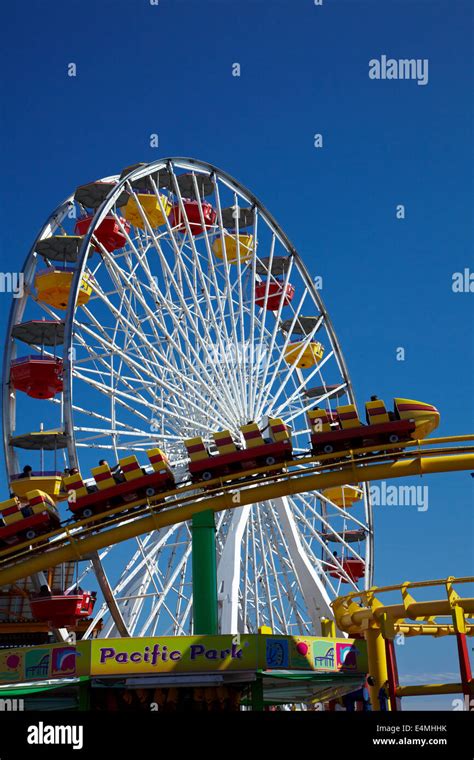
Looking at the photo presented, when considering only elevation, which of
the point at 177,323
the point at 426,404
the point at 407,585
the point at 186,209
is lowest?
the point at 407,585

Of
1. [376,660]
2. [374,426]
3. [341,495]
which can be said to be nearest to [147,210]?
[341,495]

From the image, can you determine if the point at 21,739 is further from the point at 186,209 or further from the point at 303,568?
the point at 186,209

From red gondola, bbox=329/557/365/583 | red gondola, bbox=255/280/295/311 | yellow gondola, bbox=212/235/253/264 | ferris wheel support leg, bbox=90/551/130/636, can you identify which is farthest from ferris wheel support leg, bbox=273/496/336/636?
yellow gondola, bbox=212/235/253/264

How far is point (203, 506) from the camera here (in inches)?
755

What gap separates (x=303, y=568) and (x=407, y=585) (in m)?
6.34

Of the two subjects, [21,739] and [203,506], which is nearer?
[21,739]

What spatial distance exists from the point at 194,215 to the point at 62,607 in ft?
42.3

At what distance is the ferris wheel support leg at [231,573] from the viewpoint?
22188 mm

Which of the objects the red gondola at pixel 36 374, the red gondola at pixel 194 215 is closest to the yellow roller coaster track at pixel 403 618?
the red gondola at pixel 36 374

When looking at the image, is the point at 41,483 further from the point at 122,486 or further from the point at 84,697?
the point at 84,697

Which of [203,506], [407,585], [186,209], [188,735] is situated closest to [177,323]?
[186,209]

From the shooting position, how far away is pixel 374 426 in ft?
62.6

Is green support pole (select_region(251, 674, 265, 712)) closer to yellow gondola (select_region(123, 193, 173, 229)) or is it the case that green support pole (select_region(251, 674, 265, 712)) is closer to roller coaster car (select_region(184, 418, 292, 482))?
roller coaster car (select_region(184, 418, 292, 482))

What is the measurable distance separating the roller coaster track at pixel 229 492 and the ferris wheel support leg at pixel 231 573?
3.15 metres
